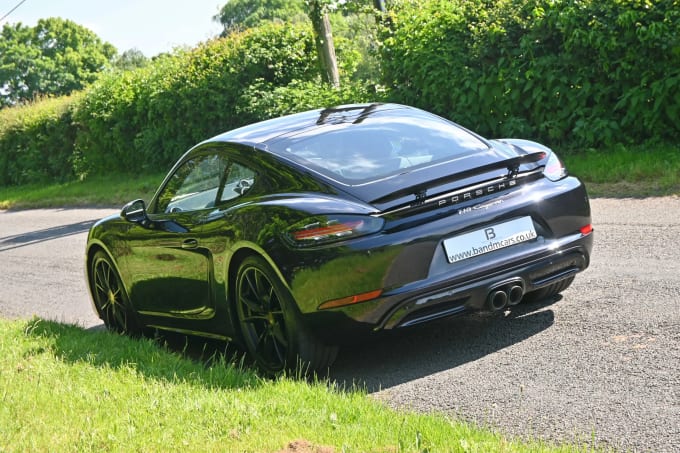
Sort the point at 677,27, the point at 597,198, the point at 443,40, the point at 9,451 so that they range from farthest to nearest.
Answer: the point at 443,40 < the point at 677,27 < the point at 597,198 < the point at 9,451

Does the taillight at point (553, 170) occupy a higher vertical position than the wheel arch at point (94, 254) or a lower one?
higher

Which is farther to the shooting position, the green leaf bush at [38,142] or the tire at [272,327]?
the green leaf bush at [38,142]

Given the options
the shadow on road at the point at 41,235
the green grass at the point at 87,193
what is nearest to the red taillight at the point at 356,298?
the shadow on road at the point at 41,235

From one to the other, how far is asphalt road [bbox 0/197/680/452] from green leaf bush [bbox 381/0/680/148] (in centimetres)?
391

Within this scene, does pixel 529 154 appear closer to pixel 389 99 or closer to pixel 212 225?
pixel 212 225

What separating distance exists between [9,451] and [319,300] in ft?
5.68

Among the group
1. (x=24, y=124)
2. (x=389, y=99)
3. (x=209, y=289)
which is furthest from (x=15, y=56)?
(x=209, y=289)

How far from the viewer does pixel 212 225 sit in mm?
6348

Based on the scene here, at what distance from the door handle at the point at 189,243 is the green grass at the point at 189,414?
703mm

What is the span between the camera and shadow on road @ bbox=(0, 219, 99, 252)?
16000 mm

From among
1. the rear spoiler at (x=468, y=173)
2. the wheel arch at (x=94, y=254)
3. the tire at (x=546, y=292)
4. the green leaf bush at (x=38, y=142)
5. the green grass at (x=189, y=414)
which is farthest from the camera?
the green leaf bush at (x=38, y=142)

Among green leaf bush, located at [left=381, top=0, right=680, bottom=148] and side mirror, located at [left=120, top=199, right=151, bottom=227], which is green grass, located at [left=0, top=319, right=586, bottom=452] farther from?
green leaf bush, located at [left=381, top=0, right=680, bottom=148]

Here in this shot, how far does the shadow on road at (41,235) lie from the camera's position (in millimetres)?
16000

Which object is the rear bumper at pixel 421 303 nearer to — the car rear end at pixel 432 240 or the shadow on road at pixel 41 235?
the car rear end at pixel 432 240
